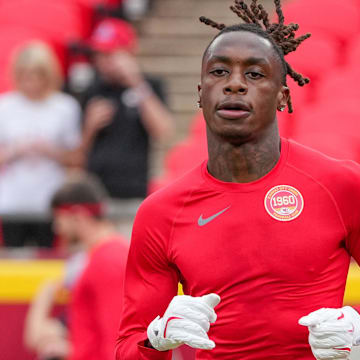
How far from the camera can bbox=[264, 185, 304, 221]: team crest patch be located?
2592 millimetres

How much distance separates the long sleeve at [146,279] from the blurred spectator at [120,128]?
4.34 m

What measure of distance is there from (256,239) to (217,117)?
1.08 feet

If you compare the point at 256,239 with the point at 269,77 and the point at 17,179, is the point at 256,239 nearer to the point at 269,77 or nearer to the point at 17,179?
the point at 269,77

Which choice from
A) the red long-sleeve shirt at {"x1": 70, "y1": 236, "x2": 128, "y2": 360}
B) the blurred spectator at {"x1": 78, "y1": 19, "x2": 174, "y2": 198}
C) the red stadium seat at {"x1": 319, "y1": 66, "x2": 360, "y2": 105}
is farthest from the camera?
the blurred spectator at {"x1": 78, "y1": 19, "x2": 174, "y2": 198}

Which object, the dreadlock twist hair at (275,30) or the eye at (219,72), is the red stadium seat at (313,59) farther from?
the eye at (219,72)

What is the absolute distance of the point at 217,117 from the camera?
261cm

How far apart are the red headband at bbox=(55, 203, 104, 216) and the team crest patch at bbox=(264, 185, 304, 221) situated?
314 centimetres

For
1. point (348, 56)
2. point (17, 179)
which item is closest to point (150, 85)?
point (17, 179)

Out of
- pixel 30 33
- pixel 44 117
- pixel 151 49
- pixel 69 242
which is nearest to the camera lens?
pixel 69 242

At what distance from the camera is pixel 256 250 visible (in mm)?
2586

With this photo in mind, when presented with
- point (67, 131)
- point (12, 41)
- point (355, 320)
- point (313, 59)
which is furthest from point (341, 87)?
point (355, 320)

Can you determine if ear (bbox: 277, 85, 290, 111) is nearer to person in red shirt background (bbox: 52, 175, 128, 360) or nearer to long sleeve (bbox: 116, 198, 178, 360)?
long sleeve (bbox: 116, 198, 178, 360)

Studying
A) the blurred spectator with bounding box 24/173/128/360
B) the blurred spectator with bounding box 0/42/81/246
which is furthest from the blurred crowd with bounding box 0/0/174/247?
the blurred spectator with bounding box 24/173/128/360

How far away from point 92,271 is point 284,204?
103 inches
